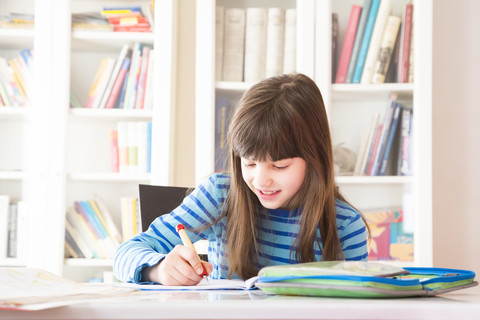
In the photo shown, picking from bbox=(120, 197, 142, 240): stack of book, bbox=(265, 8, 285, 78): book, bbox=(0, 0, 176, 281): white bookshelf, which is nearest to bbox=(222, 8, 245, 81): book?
bbox=(265, 8, 285, 78): book

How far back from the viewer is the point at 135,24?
8.32ft

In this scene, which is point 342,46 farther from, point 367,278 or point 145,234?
point 367,278

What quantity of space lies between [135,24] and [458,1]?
56.8 inches

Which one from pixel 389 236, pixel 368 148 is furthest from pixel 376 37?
pixel 389 236

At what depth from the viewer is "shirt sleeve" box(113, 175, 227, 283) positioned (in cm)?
113

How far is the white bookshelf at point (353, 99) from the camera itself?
7.39 feet

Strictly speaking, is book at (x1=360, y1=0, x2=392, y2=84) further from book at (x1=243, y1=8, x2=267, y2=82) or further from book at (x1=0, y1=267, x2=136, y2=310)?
book at (x1=0, y1=267, x2=136, y2=310)

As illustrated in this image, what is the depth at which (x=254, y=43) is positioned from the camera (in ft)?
7.79

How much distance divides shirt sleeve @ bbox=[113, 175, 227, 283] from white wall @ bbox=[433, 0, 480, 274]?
1.53 m

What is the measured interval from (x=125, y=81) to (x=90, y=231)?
0.67m

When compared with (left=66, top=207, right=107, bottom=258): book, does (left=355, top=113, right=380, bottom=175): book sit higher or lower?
higher

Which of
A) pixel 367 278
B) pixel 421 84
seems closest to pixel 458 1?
pixel 421 84

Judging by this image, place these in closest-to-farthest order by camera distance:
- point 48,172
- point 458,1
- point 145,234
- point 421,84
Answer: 1. point 145,234
2. point 421,84
3. point 48,172
4. point 458,1

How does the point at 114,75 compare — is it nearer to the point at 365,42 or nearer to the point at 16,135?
the point at 16,135
